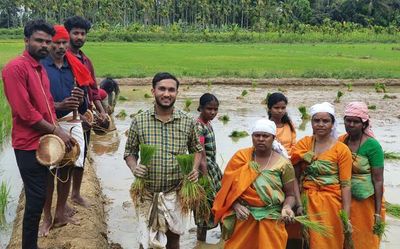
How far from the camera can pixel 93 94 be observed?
17.5 ft

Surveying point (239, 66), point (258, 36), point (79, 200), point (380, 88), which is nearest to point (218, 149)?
point (79, 200)

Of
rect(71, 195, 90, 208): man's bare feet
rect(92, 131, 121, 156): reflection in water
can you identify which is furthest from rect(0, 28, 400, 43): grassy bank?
rect(71, 195, 90, 208): man's bare feet

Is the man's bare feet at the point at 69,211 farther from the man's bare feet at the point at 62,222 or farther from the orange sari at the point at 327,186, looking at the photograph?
the orange sari at the point at 327,186

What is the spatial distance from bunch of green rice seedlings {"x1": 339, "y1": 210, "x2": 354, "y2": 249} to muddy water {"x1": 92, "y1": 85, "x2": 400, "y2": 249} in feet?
5.18

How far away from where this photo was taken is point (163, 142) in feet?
12.8

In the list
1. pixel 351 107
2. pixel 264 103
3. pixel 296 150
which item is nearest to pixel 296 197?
pixel 296 150

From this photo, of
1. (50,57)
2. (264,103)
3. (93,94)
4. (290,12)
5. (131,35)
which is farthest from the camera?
(290,12)

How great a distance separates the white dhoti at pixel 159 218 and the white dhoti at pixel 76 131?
36.2 inches

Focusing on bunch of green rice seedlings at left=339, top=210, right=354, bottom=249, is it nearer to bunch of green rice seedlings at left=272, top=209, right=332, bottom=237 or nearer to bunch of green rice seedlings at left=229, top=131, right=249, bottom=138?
bunch of green rice seedlings at left=272, top=209, right=332, bottom=237

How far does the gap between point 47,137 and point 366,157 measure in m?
2.26

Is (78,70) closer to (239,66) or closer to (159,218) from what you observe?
(159,218)

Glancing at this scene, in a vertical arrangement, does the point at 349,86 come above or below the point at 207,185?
below

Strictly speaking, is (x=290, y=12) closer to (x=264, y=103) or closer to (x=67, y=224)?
(x=264, y=103)

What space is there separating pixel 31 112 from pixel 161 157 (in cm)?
93
